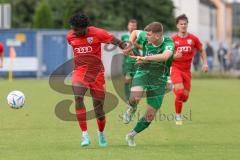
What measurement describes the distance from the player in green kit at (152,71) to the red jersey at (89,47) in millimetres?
475

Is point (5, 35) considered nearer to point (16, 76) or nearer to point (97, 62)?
point (16, 76)

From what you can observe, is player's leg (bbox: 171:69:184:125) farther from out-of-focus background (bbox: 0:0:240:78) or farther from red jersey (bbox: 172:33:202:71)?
out-of-focus background (bbox: 0:0:240:78)

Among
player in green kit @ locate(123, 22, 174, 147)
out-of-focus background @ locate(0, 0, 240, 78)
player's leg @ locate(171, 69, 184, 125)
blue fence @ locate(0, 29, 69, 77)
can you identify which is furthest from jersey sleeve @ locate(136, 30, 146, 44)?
blue fence @ locate(0, 29, 69, 77)

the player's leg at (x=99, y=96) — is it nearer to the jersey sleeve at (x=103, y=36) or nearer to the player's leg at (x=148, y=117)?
the player's leg at (x=148, y=117)

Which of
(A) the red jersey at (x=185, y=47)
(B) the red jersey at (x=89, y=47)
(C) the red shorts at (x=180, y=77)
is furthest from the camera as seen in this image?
(A) the red jersey at (x=185, y=47)

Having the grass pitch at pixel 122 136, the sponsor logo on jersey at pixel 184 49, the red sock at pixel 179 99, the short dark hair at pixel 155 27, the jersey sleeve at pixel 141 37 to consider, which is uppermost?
the short dark hair at pixel 155 27

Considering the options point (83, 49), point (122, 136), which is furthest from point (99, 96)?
point (122, 136)

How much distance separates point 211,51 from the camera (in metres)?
47.9

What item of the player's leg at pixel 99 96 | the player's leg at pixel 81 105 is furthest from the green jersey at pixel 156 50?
the player's leg at pixel 81 105

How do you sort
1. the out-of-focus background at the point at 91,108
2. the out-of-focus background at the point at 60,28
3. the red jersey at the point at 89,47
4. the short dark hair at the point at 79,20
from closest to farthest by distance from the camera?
the out-of-focus background at the point at 91,108
the short dark hair at the point at 79,20
the red jersey at the point at 89,47
the out-of-focus background at the point at 60,28

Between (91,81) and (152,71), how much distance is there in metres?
1.05

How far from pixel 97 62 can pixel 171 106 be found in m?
9.14

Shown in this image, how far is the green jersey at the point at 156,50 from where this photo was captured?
39.4ft

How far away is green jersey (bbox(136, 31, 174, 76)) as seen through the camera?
1202cm
